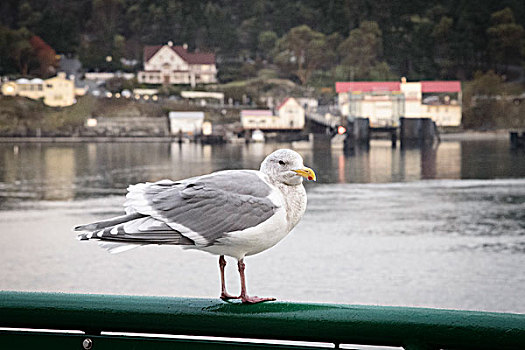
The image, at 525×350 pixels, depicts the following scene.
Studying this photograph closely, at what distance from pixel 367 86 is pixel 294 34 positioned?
3.24 metres

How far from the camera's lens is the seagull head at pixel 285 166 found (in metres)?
0.88

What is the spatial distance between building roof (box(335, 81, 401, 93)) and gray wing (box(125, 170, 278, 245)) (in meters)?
30.4

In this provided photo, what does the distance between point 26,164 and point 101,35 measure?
9.60 metres

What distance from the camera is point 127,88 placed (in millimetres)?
31719

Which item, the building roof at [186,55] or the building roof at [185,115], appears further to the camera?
the building roof at [186,55]

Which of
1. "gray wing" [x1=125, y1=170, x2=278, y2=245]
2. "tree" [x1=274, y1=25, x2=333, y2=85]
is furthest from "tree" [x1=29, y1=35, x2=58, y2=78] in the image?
"gray wing" [x1=125, y1=170, x2=278, y2=245]

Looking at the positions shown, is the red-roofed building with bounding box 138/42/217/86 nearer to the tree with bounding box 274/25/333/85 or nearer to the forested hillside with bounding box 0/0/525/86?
the forested hillside with bounding box 0/0/525/86

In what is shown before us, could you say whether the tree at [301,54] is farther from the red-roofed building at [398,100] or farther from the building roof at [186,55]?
the building roof at [186,55]

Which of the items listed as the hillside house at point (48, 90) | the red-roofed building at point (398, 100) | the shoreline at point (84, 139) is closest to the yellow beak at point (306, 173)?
the red-roofed building at point (398, 100)

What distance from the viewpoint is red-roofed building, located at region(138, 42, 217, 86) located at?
31.7 meters

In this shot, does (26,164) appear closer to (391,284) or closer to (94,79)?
(94,79)

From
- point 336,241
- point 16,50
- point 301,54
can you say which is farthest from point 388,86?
point 336,241

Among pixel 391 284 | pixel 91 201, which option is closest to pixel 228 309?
pixel 391 284

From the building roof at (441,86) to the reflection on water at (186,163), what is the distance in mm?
2007
